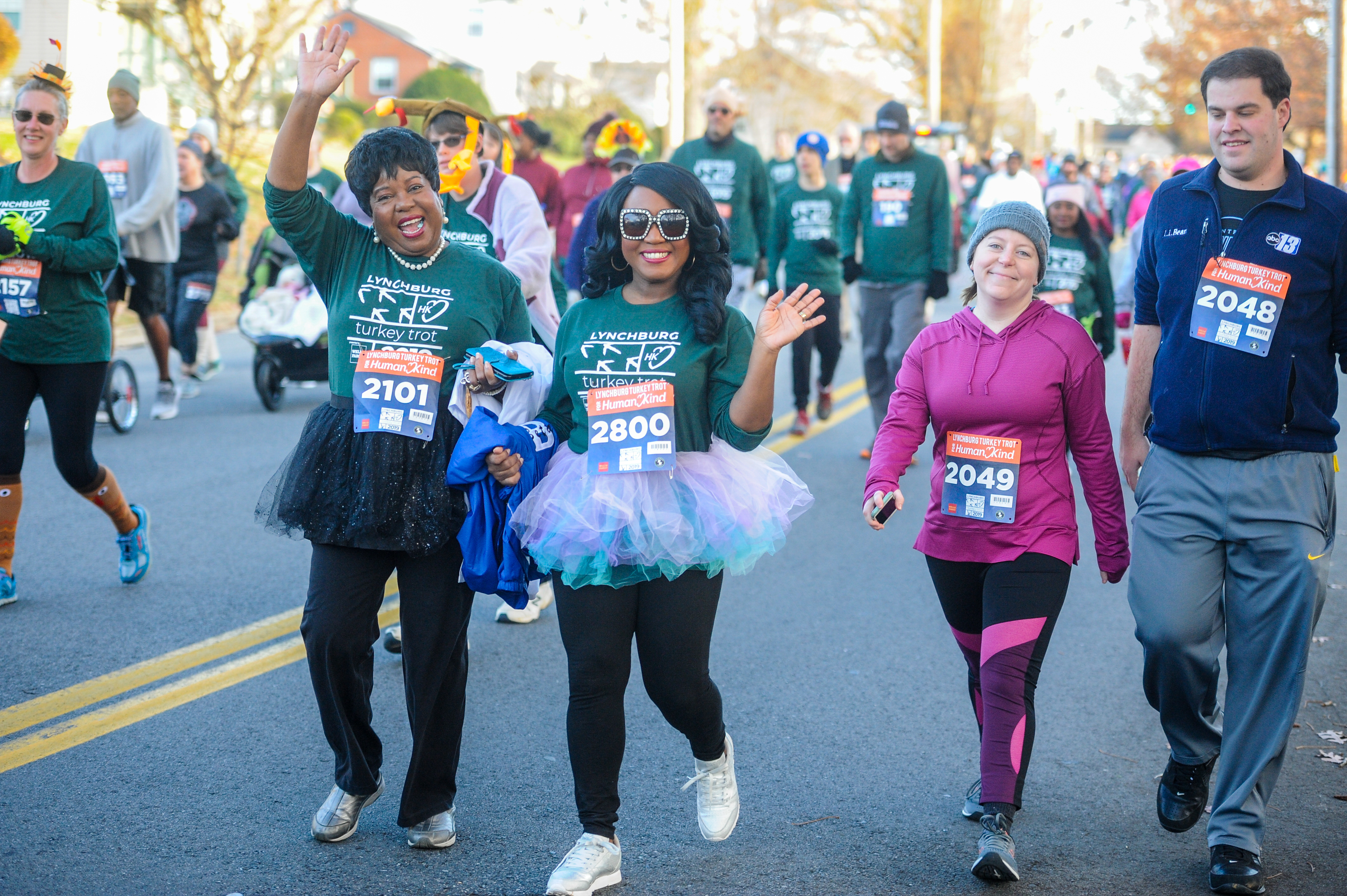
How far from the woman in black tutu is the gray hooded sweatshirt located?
6.32 meters

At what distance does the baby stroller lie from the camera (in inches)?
440

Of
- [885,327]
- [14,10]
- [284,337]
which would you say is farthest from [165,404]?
[14,10]

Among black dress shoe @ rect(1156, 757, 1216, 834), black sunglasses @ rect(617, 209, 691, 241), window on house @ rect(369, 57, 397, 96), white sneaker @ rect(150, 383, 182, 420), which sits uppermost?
window on house @ rect(369, 57, 397, 96)

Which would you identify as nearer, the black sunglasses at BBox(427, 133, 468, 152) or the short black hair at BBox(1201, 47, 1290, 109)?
the short black hair at BBox(1201, 47, 1290, 109)

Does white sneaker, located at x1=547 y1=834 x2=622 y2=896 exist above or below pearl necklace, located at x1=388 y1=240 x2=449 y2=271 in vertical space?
below

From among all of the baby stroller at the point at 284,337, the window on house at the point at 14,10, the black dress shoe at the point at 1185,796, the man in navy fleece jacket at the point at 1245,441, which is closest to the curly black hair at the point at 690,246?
the man in navy fleece jacket at the point at 1245,441

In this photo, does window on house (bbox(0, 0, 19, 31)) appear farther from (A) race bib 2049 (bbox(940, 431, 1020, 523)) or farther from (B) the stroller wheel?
(A) race bib 2049 (bbox(940, 431, 1020, 523))

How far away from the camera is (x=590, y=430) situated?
3818 mm

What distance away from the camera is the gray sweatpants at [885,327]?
9.73 m

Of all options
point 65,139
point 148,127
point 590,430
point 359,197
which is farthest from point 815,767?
point 65,139

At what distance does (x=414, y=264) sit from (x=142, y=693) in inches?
86.0

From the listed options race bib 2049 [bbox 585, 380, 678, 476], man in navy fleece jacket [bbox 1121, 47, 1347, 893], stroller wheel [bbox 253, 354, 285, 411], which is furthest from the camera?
stroller wheel [bbox 253, 354, 285, 411]

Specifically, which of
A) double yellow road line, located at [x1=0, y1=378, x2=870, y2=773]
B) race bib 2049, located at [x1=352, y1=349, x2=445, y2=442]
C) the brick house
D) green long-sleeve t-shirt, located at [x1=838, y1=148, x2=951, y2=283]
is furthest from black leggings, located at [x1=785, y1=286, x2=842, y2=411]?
the brick house

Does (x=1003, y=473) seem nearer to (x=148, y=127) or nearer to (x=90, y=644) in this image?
(x=90, y=644)
